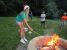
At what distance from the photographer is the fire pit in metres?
6.21

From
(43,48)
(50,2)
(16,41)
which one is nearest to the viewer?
(43,48)

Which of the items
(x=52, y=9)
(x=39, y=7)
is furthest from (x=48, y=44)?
(x=39, y=7)

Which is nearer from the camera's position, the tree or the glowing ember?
the glowing ember

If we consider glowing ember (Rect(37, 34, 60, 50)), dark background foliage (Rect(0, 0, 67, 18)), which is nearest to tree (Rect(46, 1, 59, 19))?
dark background foliage (Rect(0, 0, 67, 18))

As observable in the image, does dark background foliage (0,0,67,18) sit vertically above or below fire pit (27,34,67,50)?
below

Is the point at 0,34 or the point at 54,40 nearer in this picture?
the point at 54,40

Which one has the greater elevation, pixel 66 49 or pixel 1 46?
pixel 66 49

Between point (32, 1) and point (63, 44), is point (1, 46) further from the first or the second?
point (32, 1)

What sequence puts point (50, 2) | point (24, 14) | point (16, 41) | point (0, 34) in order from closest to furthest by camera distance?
point (24, 14)
point (16, 41)
point (0, 34)
point (50, 2)

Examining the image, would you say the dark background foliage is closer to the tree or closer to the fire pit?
the tree

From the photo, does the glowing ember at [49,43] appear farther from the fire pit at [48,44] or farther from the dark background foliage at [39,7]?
the dark background foliage at [39,7]

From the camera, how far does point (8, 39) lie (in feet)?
33.7

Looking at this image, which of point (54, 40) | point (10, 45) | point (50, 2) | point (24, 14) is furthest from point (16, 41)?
point (50, 2)

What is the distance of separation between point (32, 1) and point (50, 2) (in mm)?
2100
